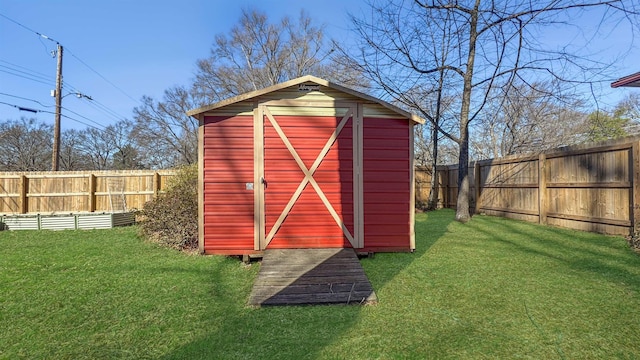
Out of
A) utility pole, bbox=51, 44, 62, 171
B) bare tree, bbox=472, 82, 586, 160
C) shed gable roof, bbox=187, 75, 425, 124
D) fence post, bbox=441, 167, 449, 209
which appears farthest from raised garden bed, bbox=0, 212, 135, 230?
bare tree, bbox=472, 82, 586, 160

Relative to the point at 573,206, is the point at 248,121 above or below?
above

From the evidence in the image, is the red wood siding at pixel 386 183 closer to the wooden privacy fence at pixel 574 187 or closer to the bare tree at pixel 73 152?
the wooden privacy fence at pixel 574 187

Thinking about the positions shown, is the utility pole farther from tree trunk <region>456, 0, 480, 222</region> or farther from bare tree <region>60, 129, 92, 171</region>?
bare tree <region>60, 129, 92, 171</region>

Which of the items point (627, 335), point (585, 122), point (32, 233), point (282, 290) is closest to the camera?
point (627, 335)

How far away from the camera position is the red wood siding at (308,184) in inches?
229

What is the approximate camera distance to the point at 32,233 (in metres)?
9.48

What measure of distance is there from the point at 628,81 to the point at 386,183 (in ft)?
22.6

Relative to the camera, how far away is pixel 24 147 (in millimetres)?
29906

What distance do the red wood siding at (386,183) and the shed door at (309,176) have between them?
8.8 inches

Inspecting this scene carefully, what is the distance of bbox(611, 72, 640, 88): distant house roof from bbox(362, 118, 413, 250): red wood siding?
241 inches

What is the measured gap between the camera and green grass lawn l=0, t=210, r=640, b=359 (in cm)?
281

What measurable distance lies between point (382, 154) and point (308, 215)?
1.73 m

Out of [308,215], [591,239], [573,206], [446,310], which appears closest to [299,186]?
[308,215]

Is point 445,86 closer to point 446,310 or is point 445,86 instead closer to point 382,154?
point 382,154
